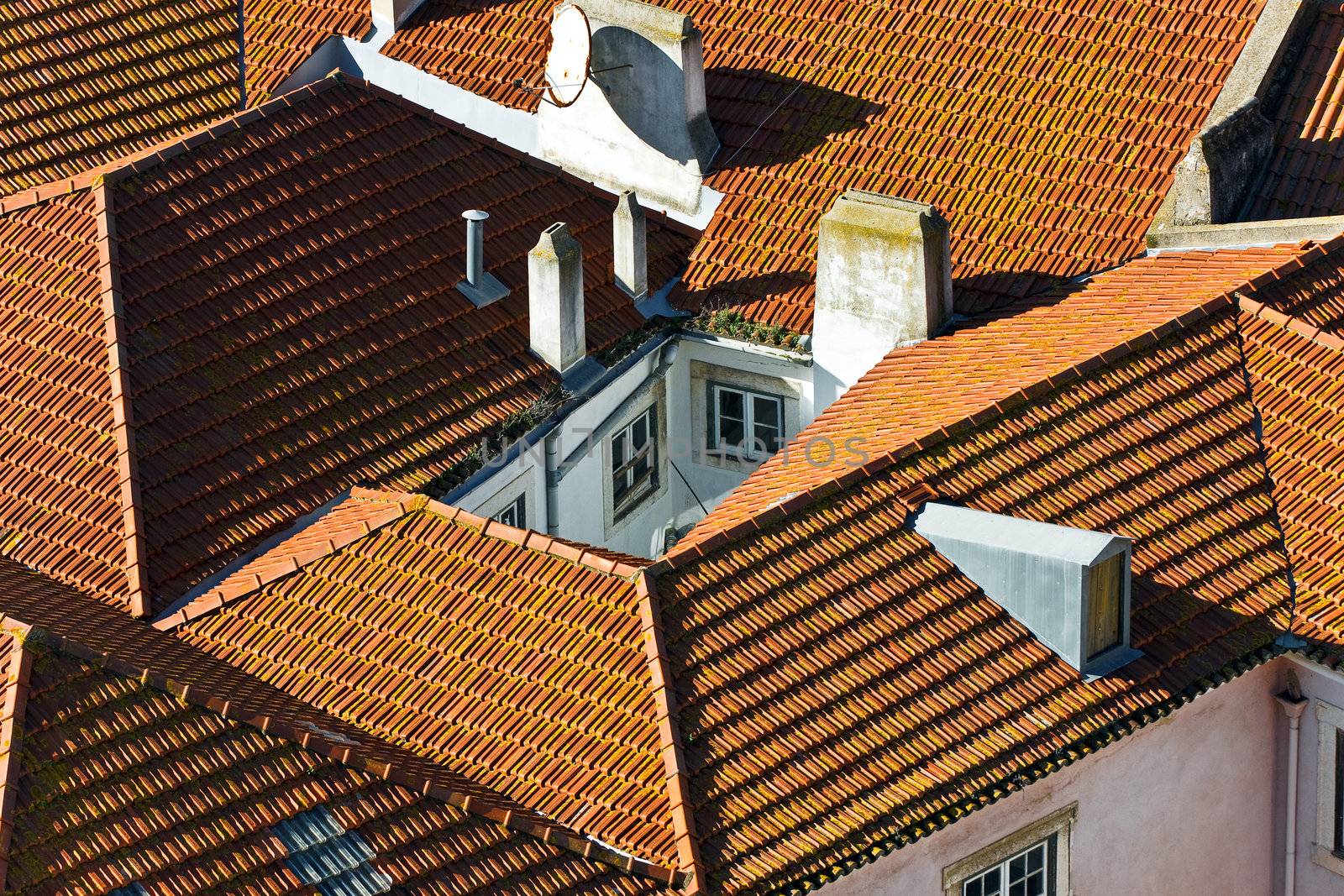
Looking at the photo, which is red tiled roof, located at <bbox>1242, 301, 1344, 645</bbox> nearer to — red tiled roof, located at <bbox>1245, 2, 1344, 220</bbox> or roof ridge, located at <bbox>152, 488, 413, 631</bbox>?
red tiled roof, located at <bbox>1245, 2, 1344, 220</bbox>

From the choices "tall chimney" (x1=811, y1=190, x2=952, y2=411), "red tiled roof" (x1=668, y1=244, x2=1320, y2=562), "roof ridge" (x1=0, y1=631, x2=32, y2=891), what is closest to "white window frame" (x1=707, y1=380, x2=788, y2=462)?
"tall chimney" (x1=811, y1=190, x2=952, y2=411)

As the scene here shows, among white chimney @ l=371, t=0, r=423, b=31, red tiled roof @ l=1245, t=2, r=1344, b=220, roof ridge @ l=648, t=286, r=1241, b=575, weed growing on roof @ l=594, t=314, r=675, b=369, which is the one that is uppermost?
white chimney @ l=371, t=0, r=423, b=31

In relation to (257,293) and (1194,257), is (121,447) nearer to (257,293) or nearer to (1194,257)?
(257,293)

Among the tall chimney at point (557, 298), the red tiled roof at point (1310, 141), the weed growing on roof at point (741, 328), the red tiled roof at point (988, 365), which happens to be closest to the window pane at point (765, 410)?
the weed growing on roof at point (741, 328)

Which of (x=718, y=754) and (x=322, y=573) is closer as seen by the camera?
(x=718, y=754)

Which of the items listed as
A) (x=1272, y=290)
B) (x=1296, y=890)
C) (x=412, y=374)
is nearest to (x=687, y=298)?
(x=412, y=374)

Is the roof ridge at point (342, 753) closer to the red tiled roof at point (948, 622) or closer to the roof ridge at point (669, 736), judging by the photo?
the roof ridge at point (669, 736)
